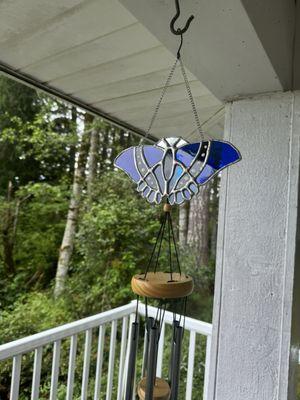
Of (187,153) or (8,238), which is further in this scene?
(8,238)

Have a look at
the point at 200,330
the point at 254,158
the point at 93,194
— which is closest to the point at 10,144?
the point at 93,194

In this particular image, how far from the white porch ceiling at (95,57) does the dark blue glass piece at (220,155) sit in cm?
30

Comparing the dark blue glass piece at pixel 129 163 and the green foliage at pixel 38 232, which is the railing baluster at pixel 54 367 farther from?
the green foliage at pixel 38 232

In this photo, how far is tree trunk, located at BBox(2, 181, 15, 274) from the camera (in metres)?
5.39

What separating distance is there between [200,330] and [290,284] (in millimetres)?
1062

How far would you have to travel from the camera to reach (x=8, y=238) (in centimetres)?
545

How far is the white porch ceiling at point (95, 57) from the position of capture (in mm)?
957

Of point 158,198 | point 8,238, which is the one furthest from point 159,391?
point 8,238

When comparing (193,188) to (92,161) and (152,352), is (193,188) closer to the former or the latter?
(152,352)

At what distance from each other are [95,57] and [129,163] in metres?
0.62

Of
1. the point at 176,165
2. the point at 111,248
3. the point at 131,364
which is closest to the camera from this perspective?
the point at 176,165

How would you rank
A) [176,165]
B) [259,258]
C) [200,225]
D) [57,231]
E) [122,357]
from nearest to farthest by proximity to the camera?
1. [176,165]
2. [259,258]
3. [122,357]
4. [200,225]
5. [57,231]

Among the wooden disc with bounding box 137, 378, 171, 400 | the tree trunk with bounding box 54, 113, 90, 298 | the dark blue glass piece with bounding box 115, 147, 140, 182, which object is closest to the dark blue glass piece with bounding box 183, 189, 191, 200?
the dark blue glass piece with bounding box 115, 147, 140, 182

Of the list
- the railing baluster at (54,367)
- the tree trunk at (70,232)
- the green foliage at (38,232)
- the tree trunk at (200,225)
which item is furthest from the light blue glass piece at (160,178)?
the green foliage at (38,232)
